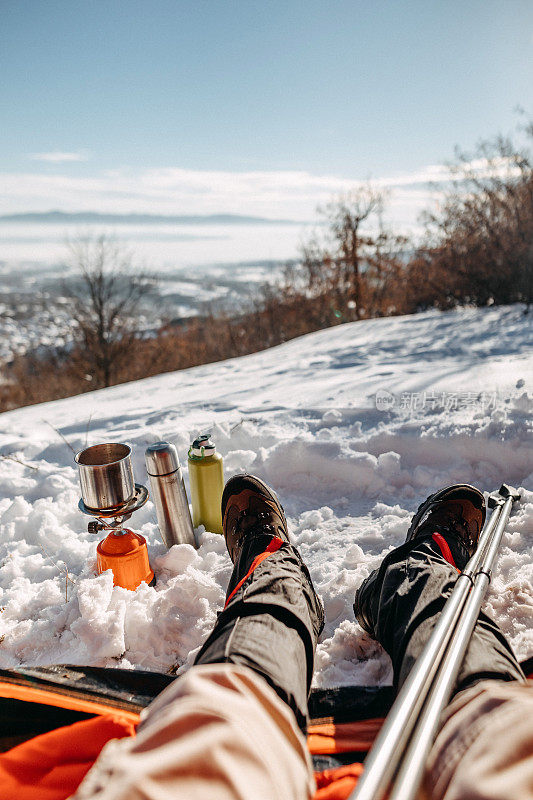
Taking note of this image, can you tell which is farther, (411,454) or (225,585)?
(411,454)

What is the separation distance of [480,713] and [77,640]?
1529mm

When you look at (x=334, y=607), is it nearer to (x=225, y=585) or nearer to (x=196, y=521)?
(x=225, y=585)

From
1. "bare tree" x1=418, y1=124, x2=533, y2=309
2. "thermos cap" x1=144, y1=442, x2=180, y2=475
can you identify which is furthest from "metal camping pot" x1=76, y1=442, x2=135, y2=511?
"bare tree" x1=418, y1=124, x2=533, y2=309

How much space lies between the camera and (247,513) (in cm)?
227

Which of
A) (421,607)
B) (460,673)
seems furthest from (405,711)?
(421,607)

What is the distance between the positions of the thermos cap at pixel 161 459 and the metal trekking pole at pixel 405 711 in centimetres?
134

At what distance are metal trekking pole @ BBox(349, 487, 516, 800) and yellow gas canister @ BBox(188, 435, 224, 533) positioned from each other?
1.32 meters

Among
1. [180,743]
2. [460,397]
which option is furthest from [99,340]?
[180,743]

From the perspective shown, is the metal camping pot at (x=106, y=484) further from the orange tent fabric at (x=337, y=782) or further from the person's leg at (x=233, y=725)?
the orange tent fabric at (x=337, y=782)

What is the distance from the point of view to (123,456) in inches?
81.7

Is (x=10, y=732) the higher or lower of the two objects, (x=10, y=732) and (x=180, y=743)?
the lower

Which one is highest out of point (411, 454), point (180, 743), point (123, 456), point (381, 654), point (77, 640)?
point (123, 456)

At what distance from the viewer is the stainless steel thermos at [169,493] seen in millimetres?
2254

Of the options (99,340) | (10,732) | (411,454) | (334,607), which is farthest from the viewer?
(99,340)
